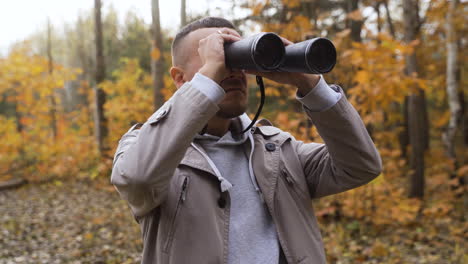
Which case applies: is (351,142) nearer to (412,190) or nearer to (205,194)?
(205,194)

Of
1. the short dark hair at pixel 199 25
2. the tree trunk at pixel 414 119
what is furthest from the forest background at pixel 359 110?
the short dark hair at pixel 199 25

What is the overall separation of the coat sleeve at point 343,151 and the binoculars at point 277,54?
0.61 feet

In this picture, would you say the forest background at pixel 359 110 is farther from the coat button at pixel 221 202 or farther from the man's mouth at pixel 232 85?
the coat button at pixel 221 202

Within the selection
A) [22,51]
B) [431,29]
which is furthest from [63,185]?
[431,29]

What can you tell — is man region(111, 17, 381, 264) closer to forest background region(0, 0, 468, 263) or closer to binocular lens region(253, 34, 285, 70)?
binocular lens region(253, 34, 285, 70)

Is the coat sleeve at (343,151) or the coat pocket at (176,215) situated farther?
the coat sleeve at (343,151)

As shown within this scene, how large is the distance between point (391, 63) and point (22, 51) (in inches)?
526

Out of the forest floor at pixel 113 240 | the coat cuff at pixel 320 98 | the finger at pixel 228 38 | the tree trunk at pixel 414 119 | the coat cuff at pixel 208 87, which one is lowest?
the forest floor at pixel 113 240

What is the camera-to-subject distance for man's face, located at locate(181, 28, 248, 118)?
1428mm

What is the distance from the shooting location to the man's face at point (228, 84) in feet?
4.68

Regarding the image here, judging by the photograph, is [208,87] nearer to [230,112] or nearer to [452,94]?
[230,112]

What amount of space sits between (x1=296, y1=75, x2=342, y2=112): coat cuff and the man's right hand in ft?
1.02

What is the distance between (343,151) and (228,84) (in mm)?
498

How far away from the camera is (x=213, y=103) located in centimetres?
120
